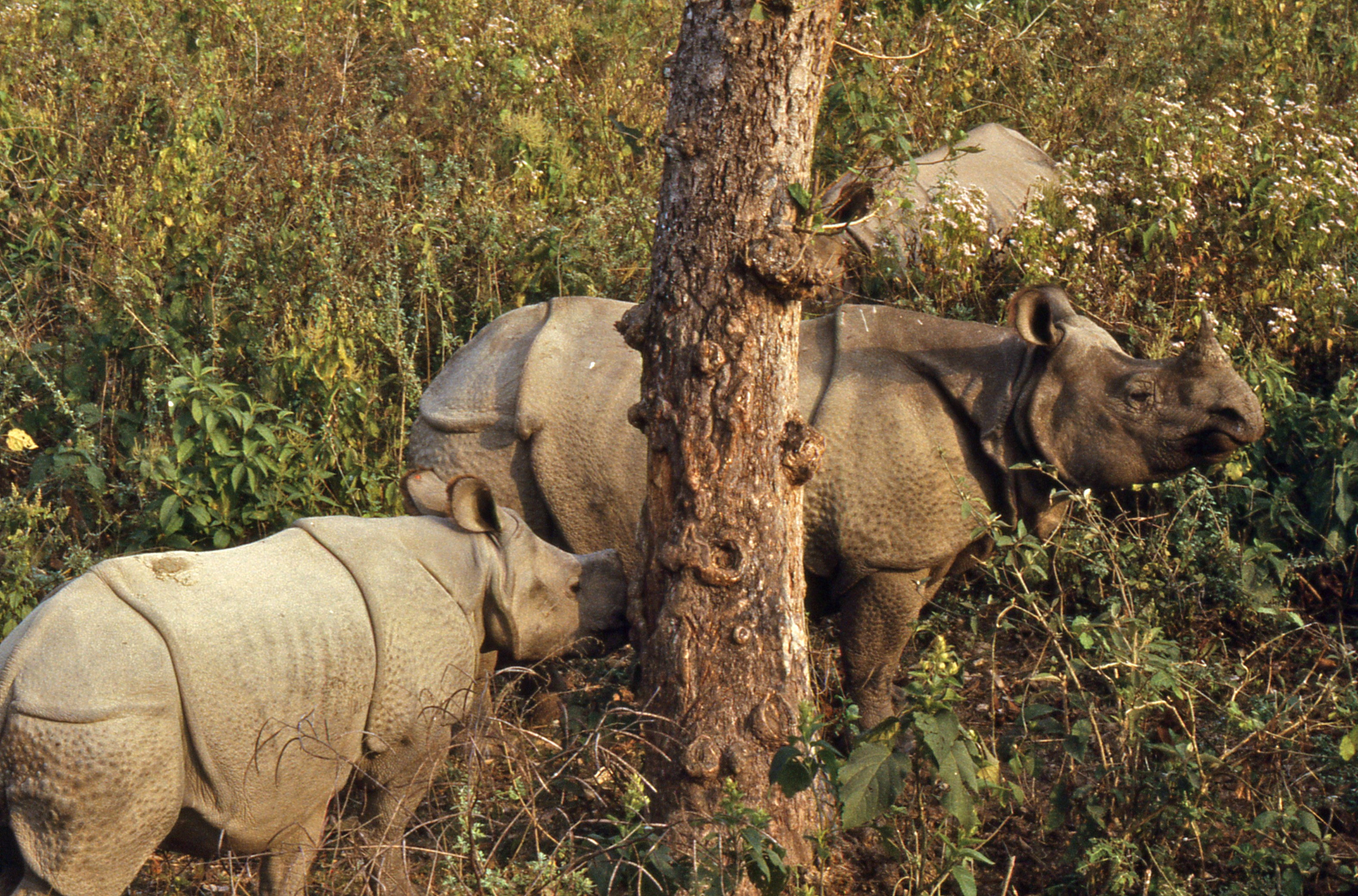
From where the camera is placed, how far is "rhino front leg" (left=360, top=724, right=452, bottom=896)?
4.19 m

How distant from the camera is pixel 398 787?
4438 millimetres

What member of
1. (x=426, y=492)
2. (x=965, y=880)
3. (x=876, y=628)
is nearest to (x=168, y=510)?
(x=426, y=492)

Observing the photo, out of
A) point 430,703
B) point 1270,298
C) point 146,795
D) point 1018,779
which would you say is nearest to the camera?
point 146,795

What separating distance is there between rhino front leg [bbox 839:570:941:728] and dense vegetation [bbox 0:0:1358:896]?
16 cm

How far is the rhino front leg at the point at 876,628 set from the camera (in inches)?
210

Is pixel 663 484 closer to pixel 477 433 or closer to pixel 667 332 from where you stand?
pixel 667 332

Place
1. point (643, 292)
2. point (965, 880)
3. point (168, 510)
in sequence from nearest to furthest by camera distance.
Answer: point (965, 880) → point (168, 510) → point (643, 292)

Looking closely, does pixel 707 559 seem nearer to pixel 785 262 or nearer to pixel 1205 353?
pixel 785 262

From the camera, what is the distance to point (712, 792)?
14.0 ft

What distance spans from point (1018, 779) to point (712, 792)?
54.0 inches

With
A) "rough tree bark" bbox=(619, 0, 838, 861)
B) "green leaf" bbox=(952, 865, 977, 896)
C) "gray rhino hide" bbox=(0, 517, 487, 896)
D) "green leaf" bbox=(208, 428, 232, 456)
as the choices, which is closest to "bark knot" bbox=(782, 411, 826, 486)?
"rough tree bark" bbox=(619, 0, 838, 861)

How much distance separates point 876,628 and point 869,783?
1.73 metres

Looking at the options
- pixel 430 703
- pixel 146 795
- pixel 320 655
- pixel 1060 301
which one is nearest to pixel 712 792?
pixel 430 703

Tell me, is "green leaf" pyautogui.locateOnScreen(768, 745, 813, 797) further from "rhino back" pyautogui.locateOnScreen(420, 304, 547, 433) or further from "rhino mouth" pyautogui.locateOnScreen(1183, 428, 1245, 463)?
"rhino mouth" pyautogui.locateOnScreen(1183, 428, 1245, 463)
